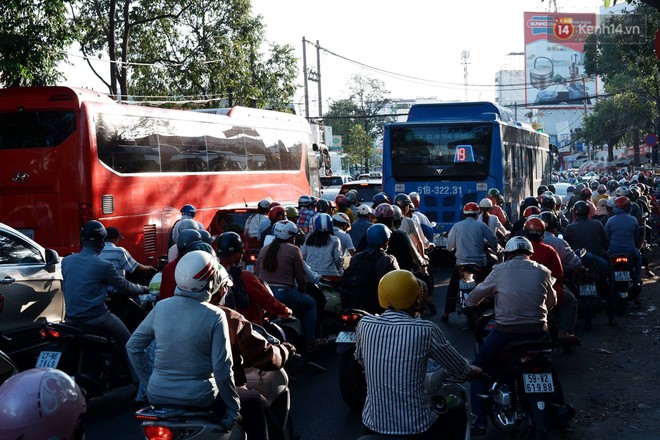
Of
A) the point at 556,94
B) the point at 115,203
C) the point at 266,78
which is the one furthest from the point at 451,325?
the point at 556,94

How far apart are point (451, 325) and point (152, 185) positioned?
7.66 m

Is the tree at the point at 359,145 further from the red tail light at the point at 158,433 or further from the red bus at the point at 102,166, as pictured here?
the red tail light at the point at 158,433

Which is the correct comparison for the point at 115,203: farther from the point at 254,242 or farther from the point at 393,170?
the point at 393,170

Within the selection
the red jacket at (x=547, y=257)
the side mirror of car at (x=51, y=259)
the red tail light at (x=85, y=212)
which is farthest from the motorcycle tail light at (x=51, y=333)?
the red tail light at (x=85, y=212)

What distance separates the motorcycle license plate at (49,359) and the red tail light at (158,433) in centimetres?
323

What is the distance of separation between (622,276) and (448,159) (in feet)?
26.1

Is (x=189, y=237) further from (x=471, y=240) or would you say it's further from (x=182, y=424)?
(x=471, y=240)

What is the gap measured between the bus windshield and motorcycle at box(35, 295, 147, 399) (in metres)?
12.8

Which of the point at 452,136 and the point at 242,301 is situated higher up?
the point at 452,136

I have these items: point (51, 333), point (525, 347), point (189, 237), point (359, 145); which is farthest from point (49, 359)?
point (359, 145)

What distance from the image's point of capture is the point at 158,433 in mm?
4301

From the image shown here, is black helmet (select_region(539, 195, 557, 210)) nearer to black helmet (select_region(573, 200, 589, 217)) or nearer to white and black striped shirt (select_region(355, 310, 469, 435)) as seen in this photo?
black helmet (select_region(573, 200, 589, 217))

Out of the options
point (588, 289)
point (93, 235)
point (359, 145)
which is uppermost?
point (359, 145)

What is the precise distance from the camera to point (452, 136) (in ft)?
64.7
